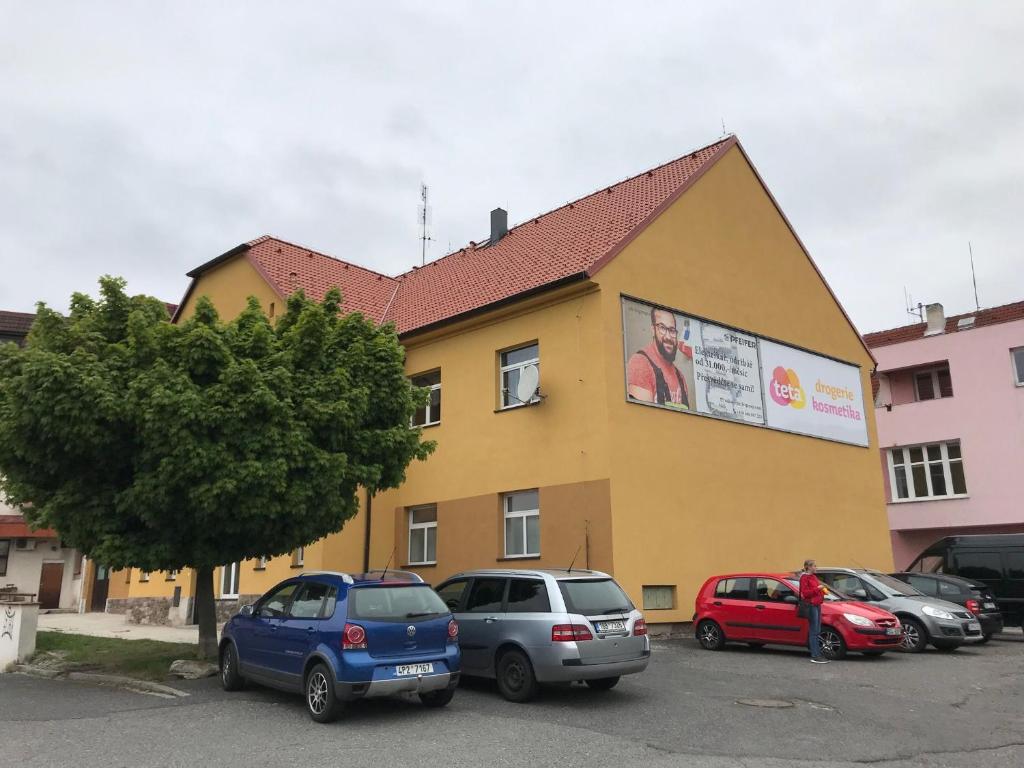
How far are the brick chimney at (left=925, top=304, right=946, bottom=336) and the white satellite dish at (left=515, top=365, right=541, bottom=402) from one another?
2068 cm

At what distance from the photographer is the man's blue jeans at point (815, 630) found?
526 inches

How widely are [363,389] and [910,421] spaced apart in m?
25.2

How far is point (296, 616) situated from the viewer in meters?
10.0

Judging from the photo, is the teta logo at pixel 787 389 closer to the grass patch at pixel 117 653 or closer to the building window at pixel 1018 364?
the building window at pixel 1018 364

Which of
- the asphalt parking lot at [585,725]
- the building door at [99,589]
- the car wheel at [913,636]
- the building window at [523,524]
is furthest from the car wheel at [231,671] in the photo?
the building door at [99,589]

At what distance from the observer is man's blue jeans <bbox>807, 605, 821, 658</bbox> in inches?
526

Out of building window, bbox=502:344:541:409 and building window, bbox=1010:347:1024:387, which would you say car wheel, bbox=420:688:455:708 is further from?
building window, bbox=1010:347:1024:387

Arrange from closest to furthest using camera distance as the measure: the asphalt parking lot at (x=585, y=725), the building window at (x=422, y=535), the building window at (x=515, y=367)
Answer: the asphalt parking lot at (x=585, y=725), the building window at (x=515, y=367), the building window at (x=422, y=535)

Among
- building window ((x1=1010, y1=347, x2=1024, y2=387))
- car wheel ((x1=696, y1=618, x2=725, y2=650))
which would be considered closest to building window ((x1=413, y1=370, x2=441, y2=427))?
car wheel ((x1=696, y1=618, x2=725, y2=650))

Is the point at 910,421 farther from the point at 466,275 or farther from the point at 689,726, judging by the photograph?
the point at 689,726

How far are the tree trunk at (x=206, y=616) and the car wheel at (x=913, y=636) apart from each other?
11.8 m

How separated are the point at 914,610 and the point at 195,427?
1254 cm

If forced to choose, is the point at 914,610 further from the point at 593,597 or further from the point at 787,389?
the point at 593,597

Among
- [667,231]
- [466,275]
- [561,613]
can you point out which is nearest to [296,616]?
[561,613]
